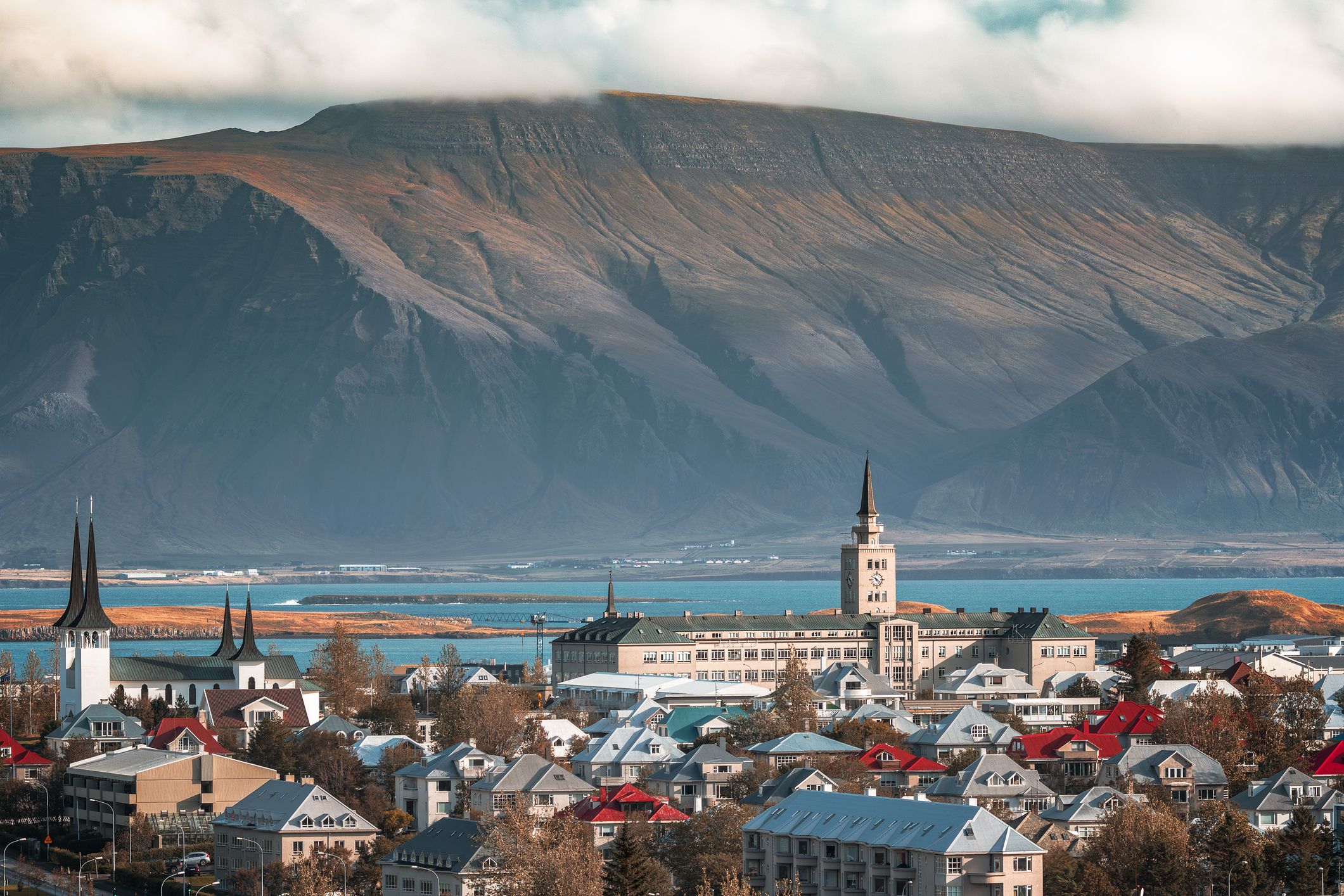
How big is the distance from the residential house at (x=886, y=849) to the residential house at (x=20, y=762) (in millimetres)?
43224

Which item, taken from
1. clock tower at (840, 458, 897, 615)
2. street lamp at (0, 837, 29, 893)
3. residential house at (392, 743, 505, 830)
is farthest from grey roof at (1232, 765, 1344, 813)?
clock tower at (840, 458, 897, 615)

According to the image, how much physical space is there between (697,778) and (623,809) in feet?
29.2

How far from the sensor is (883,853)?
8306 centimetres

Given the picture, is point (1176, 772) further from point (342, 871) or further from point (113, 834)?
point (113, 834)

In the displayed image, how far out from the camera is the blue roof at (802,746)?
363ft

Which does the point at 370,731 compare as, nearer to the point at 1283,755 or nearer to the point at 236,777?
the point at 236,777

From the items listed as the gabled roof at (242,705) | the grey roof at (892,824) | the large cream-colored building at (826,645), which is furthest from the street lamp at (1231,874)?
the large cream-colored building at (826,645)

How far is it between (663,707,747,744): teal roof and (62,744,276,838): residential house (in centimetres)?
2271

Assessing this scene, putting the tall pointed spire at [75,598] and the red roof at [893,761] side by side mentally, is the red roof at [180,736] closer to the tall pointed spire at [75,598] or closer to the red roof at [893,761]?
the tall pointed spire at [75,598]

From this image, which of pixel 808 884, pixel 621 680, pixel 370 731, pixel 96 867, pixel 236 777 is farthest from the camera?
pixel 621 680

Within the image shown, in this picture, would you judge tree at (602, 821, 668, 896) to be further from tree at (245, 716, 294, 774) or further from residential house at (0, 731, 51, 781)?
residential house at (0, 731, 51, 781)

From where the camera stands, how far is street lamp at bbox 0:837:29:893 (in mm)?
93769

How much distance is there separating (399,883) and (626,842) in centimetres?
1236

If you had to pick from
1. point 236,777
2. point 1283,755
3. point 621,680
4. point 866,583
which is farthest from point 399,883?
point 866,583
